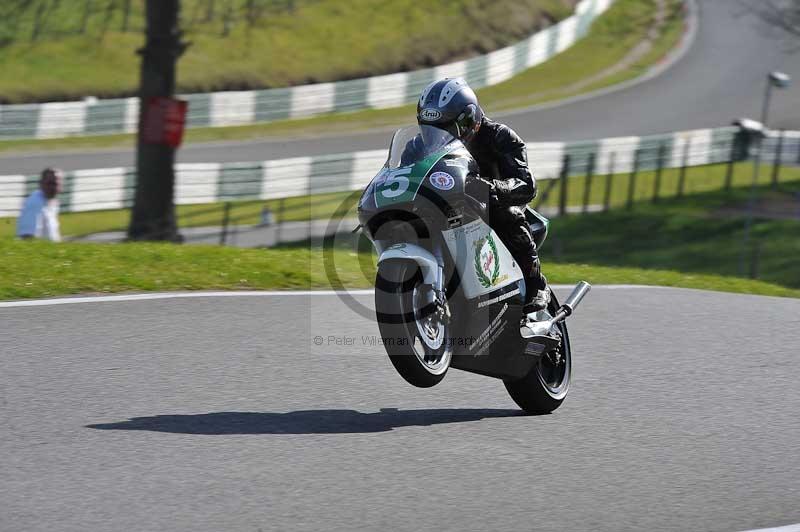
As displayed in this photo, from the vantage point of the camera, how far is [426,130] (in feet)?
21.3

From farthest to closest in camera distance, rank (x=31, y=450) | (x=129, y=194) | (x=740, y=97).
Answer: (x=740, y=97), (x=129, y=194), (x=31, y=450)

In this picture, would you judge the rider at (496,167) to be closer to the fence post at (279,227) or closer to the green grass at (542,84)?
the fence post at (279,227)

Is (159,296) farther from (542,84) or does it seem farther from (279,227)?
(542,84)

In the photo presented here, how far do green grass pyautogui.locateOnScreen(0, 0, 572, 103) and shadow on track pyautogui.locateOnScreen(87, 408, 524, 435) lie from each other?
27.3m

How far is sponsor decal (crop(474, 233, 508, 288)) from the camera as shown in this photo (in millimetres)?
6574

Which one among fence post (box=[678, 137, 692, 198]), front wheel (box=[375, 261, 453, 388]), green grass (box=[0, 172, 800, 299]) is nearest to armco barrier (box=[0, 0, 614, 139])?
fence post (box=[678, 137, 692, 198])

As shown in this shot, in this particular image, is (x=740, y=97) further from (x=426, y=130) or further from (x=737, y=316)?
(x=426, y=130)

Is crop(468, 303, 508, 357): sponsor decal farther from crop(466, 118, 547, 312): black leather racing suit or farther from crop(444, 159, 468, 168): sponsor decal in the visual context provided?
crop(444, 159, 468, 168): sponsor decal

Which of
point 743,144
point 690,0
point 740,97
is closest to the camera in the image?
point 743,144

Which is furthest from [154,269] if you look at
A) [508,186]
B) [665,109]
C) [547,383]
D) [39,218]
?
[665,109]

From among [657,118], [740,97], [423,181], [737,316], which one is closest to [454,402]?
[423,181]

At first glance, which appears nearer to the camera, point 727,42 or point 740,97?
point 740,97

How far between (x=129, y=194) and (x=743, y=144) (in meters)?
16.5

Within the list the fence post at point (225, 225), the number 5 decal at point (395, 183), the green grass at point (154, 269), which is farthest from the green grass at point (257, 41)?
the number 5 decal at point (395, 183)
